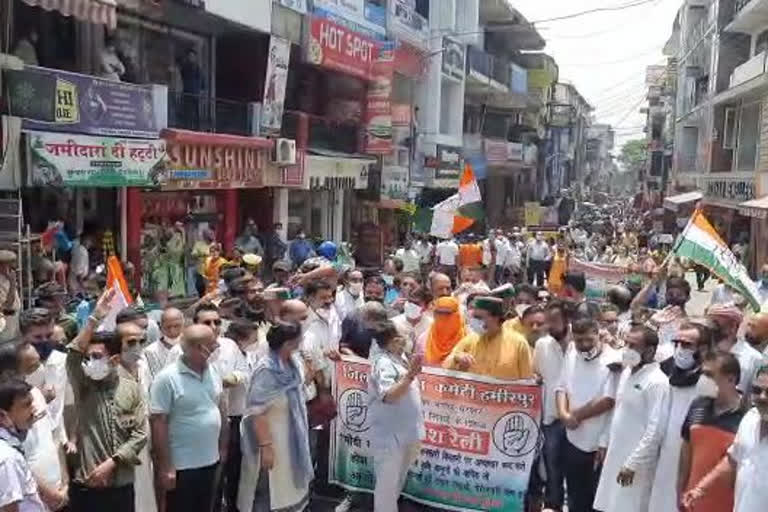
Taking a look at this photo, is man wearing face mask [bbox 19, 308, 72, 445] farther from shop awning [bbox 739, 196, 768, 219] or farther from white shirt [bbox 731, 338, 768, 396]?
shop awning [bbox 739, 196, 768, 219]

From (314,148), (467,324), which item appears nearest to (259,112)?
(314,148)

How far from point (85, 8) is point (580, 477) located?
8.02 meters

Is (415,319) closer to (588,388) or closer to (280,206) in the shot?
(588,388)

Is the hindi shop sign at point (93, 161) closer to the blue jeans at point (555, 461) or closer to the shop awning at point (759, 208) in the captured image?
the blue jeans at point (555, 461)

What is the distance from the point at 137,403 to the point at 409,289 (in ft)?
13.0

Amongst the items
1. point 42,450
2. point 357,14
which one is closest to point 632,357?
point 42,450

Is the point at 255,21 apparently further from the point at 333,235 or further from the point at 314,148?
the point at 333,235

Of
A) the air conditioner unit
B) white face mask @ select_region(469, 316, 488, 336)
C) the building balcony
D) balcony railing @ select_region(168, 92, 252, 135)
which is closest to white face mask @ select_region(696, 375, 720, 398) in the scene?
white face mask @ select_region(469, 316, 488, 336)

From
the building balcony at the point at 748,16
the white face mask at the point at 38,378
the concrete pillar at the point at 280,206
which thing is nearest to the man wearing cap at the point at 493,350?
the white face mask at the point at 38,378

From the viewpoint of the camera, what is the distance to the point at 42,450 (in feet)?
14.9

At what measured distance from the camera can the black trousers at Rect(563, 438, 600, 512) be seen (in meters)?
6.32

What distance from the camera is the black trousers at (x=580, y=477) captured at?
6.32m

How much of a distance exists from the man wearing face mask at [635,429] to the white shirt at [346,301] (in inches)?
123

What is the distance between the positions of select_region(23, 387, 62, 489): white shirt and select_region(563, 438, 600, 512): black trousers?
133 inches
